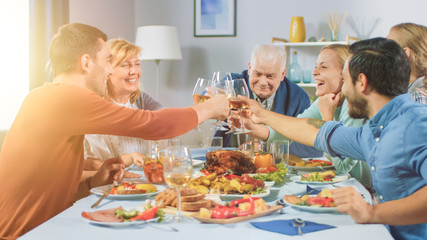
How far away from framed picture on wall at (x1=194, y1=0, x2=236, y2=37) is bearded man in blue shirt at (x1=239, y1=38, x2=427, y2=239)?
3968mm

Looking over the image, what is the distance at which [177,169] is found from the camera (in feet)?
4.41

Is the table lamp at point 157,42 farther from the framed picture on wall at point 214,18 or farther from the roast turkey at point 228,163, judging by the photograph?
the roast turkey at point 228,163

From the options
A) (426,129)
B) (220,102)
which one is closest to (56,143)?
(220,102)

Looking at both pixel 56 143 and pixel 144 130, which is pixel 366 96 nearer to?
pixel 144 130

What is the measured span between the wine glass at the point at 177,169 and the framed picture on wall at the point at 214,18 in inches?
174

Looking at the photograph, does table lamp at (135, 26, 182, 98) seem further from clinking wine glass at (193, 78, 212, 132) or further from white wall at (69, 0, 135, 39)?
clinking wine glass at (193, 78, 212, 132)

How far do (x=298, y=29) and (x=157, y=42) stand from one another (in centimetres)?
153

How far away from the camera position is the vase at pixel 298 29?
203 inches

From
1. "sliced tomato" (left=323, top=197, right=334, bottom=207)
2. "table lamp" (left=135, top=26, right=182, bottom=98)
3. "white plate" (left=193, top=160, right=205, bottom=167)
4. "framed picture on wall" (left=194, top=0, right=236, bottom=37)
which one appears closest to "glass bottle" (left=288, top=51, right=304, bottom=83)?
"framed picture on wall" (left=194, top=0, right=236, bottom=37)

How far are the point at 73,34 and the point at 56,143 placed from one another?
1.49ft

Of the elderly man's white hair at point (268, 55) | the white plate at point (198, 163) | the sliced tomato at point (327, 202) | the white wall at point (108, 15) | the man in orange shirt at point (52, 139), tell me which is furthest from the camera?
the white wall at point (108, 15)

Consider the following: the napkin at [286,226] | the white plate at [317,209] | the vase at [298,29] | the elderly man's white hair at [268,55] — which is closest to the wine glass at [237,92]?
the white plate at [317,209]

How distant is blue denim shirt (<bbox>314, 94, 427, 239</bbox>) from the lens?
142cm

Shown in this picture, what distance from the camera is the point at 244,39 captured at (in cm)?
561
